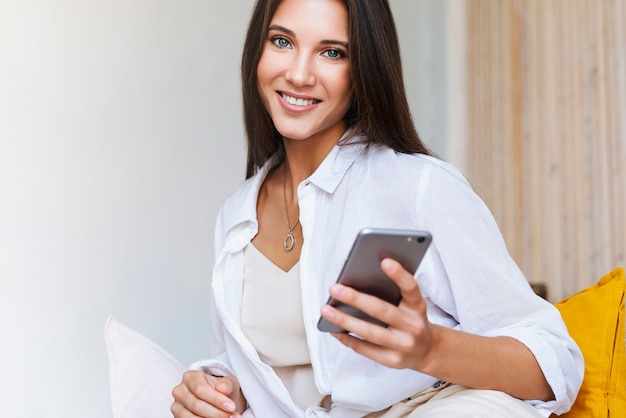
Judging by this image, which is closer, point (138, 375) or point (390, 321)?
point (390, 321)

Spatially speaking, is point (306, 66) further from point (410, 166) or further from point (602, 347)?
point (602, 347)

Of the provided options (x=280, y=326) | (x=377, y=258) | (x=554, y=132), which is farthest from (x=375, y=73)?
(x=554, y=132)

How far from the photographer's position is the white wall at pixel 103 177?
1.74 meters

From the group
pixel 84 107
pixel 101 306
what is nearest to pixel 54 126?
pixel 84 107

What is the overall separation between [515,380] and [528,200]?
172cm

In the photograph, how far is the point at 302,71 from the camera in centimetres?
137

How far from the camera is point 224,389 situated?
1.37 meters

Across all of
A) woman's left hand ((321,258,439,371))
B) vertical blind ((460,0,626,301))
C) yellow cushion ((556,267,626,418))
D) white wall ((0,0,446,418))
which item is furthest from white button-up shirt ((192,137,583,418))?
vertical blind ((460,0,626,301))

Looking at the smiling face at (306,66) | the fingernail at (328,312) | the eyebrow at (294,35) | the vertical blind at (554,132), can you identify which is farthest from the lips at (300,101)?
the vertical blind at (554,132)

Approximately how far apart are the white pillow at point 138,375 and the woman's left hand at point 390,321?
0.75 m

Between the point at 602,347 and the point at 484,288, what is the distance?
28 centimetres

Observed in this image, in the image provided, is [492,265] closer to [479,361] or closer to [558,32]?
[479,361]

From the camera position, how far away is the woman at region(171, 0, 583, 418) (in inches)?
45.2

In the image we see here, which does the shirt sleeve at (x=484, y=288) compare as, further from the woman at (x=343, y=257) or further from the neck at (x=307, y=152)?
the neck at (x=307, y=152)
